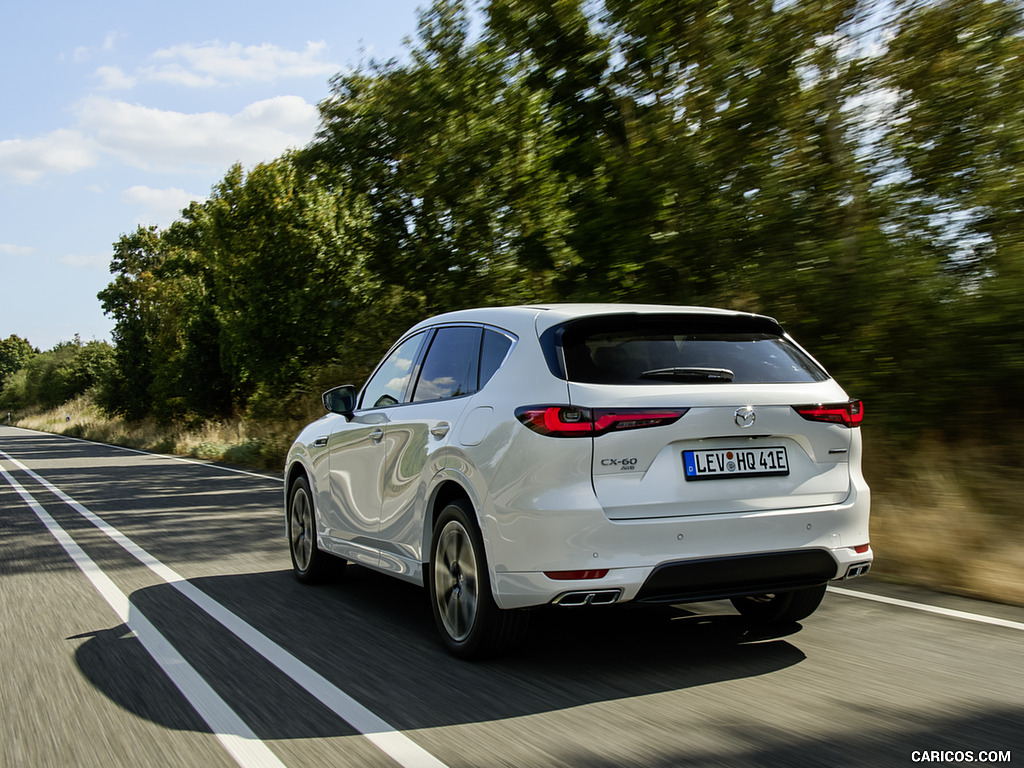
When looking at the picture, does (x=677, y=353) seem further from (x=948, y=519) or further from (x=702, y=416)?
(x=948, y=519)

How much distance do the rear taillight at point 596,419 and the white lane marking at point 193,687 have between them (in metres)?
1.75

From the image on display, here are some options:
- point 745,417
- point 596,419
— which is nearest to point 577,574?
point 596,419

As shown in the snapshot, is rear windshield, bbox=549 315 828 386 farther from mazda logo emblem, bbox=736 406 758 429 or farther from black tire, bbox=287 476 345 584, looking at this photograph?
black tire, bbox=287 476 345 584

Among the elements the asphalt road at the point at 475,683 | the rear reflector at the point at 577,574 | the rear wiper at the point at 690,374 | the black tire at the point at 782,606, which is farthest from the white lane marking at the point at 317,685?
the black tire at the point at 782,606

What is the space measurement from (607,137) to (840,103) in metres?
4.61

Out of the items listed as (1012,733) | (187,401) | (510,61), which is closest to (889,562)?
(1012,733)

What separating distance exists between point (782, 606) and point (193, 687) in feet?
10.1

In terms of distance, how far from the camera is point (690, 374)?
473 centimetres

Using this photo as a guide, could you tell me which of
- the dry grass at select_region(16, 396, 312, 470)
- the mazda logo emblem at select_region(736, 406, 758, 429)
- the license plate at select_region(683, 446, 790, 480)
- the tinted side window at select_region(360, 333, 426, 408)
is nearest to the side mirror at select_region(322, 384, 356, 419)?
the tinted side window at select_region(360, 333, 426, 408)

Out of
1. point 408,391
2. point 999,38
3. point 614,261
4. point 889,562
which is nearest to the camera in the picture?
point 408,391

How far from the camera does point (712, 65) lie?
1166 centimetres

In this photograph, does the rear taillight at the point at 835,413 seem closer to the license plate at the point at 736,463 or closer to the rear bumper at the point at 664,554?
the license plate at the point at 736,463

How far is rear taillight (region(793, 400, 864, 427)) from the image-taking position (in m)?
4.81

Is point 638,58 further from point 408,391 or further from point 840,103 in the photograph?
point 408,391
